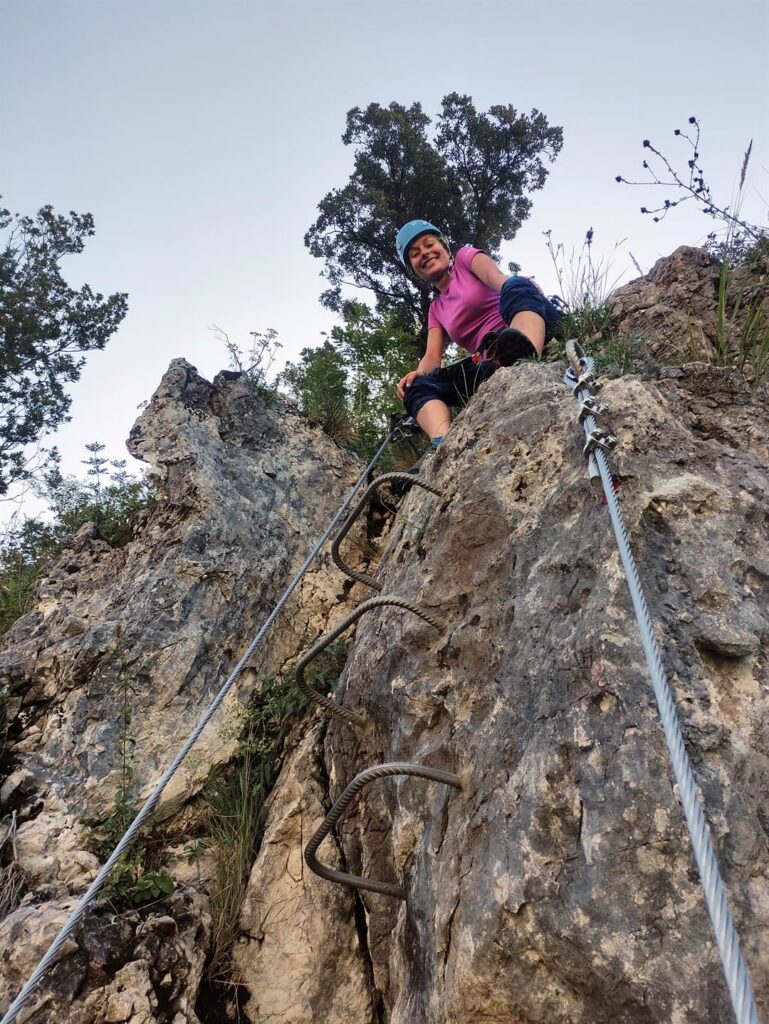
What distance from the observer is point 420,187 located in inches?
352

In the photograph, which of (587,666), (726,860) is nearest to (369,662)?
(587,666)

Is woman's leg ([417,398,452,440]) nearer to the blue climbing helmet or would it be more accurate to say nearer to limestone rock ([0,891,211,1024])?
the blue climbing helmet

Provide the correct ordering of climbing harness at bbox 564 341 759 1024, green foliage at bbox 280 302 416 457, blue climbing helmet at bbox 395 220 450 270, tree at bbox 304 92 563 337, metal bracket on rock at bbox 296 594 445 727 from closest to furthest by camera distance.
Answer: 1. climbing harness at bbox 564 341 759 1024
2. metal bracket on rock at bbox 296 594 445 727
3. blue climbing helmet at bbox 395 220 450 270
4. green foliage at bbox 280 302 416 457
5. tree at bbox 304 92 563 337

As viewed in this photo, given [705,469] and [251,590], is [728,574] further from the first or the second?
[251,590]

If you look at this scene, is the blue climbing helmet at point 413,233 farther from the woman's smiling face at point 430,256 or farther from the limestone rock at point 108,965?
the limestone rock at point 108,965

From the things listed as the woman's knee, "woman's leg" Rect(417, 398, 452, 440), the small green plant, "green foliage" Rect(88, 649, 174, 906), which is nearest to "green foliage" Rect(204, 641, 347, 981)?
"green foliage" Rect(88, 649, 174, 906)

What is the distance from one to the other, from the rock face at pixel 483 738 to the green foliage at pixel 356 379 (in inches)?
73.6

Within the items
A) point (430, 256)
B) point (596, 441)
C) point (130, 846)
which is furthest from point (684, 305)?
point (130, 846)

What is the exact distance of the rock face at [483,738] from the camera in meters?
1.54

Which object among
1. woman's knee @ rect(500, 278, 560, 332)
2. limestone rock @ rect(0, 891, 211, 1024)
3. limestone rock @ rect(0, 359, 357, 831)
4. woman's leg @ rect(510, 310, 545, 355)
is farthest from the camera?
woman's knee @ rect(500, 278, 560, 332)

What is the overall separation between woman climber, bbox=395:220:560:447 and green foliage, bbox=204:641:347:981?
5.51 ft

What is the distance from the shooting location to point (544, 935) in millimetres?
1566

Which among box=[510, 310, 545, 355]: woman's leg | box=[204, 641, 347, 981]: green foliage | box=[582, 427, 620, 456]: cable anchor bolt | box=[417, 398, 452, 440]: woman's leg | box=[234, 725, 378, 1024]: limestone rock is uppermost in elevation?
box=[510, 310, 545, 355]: woman's leg

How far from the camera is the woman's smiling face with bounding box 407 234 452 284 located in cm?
444
